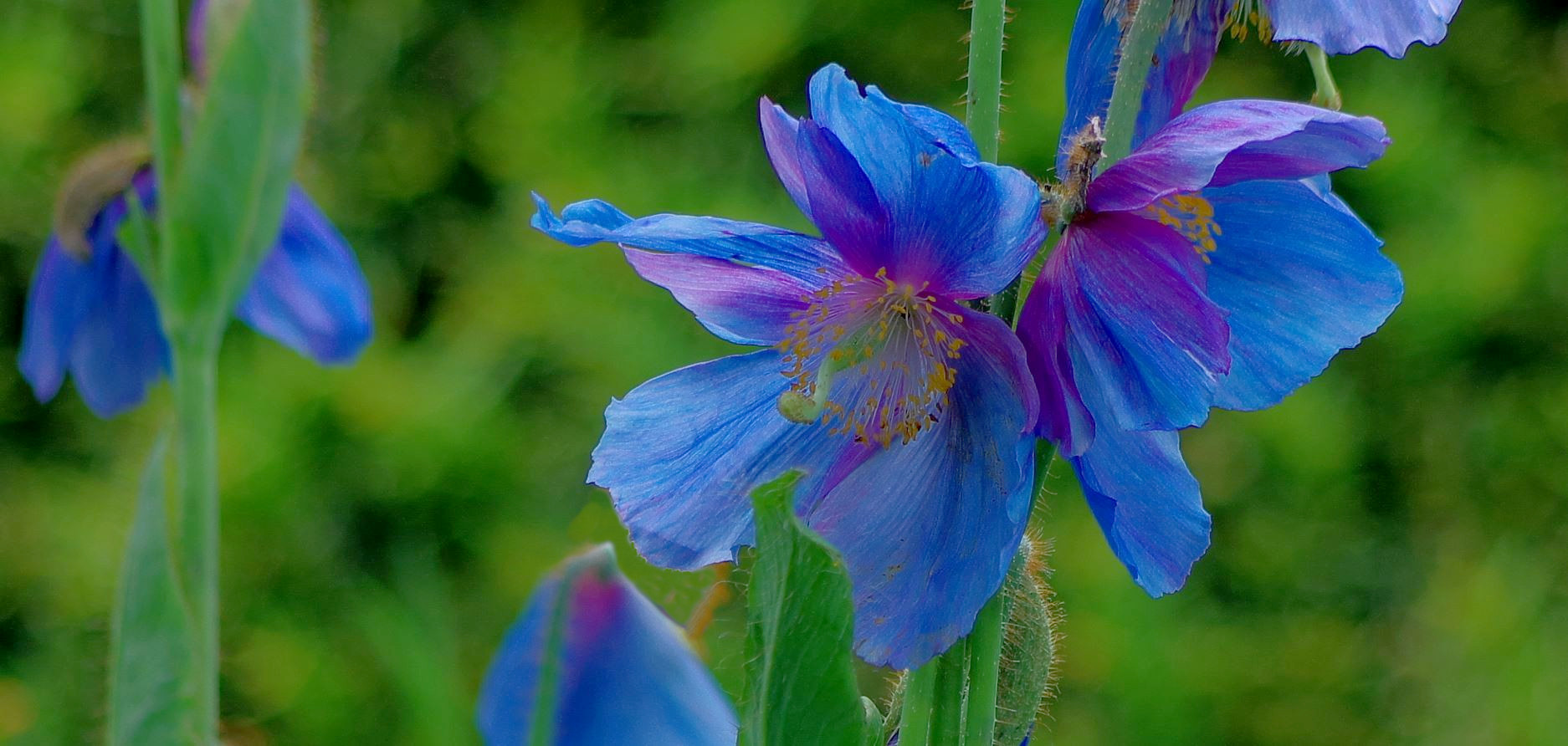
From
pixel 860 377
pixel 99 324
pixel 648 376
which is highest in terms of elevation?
pixel 99 324

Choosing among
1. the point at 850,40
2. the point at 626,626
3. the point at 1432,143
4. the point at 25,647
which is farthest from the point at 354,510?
the point at 626,626

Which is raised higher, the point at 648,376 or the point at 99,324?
the point at 99,324

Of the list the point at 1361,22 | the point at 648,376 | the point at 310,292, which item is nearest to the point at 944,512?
the point at 1361,22

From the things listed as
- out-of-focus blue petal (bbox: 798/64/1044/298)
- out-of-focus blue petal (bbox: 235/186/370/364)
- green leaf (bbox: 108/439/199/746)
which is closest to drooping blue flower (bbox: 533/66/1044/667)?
out-of-focus blue petal (bbox: 798/64/1044/298)

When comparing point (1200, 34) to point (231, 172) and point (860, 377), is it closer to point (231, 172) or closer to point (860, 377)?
point (860, 377)

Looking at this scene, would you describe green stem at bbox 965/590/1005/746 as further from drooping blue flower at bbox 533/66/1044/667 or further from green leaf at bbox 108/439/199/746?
green leaf at bbox 108/439/199/746

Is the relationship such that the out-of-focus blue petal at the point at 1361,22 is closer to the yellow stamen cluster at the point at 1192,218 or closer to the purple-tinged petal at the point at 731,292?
the yellow stamen cluster at the point at 1192,218

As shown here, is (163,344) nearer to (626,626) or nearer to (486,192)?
(626,626)
